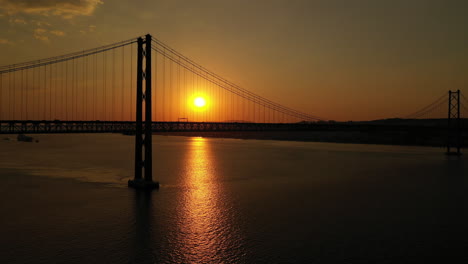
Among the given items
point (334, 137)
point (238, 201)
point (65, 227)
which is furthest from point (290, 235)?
point (334, 137)

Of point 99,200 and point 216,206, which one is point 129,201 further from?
point 216,206

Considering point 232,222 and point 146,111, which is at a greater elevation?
point 146,111

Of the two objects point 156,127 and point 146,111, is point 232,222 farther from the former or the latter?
point 156,127

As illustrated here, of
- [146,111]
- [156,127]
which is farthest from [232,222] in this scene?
[156,127]

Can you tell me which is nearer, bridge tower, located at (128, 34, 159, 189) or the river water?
the river water

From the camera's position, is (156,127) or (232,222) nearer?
(232,222)

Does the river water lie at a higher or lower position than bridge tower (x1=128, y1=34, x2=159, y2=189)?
lower

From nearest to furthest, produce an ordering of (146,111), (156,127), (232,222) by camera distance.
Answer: (232,222) → (146,111) → (156,127)

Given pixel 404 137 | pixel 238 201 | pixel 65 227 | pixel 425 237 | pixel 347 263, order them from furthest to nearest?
1. pixel 404 137
2. pixel 238 201
3. pixel 65 227
4. pixel 425 237
5. pixel 347 263

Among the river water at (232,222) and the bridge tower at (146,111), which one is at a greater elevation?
the bridge tower at (146,111)

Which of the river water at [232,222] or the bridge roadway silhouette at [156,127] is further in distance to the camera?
the bridge roadway silhouette at [156,127]

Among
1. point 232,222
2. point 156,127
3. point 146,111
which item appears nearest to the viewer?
point 232,222
